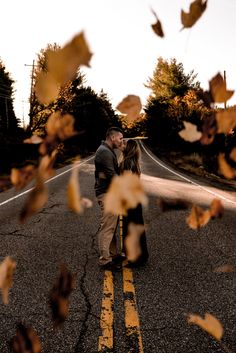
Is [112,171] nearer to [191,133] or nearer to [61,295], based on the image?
[61,295]

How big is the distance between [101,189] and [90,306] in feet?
5.21

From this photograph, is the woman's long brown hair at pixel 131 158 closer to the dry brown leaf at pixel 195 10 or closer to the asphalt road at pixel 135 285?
the asphalt road at pixel 135 285

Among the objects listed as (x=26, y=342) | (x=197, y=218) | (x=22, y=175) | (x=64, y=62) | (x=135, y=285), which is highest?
(x=64, y=62)

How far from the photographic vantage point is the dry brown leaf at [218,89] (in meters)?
0.78

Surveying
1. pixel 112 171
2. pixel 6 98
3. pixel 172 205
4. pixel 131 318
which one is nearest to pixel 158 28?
pixel 172 205

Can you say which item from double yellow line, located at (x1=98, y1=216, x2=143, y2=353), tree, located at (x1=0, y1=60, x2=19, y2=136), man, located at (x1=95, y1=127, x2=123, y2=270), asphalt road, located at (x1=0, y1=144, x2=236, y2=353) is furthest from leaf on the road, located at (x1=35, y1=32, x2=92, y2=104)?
tree, located at (x1=0, y1=60, x2=19, y2=136)

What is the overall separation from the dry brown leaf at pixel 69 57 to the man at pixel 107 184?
3.69 metres

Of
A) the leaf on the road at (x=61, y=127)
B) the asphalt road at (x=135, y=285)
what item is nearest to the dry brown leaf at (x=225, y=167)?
the leaf on the road at (x=61, y=127)

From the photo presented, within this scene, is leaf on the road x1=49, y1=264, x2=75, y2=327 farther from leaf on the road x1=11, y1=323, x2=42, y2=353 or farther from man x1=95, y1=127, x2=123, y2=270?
man x1=95, y1=127, x2=123, y2=270

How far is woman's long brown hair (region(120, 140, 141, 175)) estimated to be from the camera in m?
4.62

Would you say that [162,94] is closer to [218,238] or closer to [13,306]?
[218,238]

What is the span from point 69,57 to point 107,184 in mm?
4042

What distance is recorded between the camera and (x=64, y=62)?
626 mm

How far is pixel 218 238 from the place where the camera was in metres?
6.43
